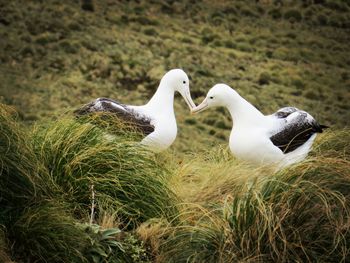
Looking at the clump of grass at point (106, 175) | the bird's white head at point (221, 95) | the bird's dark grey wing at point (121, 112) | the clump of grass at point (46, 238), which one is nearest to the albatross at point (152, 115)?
the bird's dark grey wing at point (121, 112)

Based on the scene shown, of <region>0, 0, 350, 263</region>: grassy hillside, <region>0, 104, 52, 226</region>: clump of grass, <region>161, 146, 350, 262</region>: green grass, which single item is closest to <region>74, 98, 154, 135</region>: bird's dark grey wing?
<region>0, 0, 350, 263</region>: grassy hillside

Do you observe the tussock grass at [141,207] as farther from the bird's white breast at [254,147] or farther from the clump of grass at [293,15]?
the clump of grass at [293,15]

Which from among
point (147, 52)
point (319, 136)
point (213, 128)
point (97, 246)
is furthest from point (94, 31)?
point (97, 246)

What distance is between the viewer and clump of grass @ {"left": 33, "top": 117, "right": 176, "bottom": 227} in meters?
5.41

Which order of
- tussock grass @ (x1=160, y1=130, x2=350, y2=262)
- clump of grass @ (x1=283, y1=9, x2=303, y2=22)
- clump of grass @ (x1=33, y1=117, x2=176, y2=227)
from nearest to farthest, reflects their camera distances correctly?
tussock grass @ (x1=160, y1=130, x2=350, y2=262), clump of grass @ (x1=33, y1=117, x2=176, y2=227), clump of grass @ (x1=283, y1=9, x2=303, y2=22)

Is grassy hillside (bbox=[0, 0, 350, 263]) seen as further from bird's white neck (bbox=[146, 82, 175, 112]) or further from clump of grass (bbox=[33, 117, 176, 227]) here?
bird's white neck (bbox=[146, 82, 175, 112])

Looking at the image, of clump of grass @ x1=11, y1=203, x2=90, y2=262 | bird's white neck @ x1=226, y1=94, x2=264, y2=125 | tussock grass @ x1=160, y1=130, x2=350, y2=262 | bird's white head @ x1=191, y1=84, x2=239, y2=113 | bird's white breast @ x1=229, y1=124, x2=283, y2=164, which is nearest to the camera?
tussock grass @ x1=160, y1=130, x2=350, y2=262

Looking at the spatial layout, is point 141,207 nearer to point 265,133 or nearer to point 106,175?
point 106,175

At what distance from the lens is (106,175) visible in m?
5.46

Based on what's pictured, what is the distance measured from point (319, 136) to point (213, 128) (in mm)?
13606

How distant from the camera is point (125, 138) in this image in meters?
6.09

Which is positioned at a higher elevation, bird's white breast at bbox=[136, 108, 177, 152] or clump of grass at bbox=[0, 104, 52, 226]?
clump of grass at bbox=[0, 104, 52, 226]

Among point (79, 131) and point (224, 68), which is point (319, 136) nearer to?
point (79, 131)

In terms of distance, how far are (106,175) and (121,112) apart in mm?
1332
